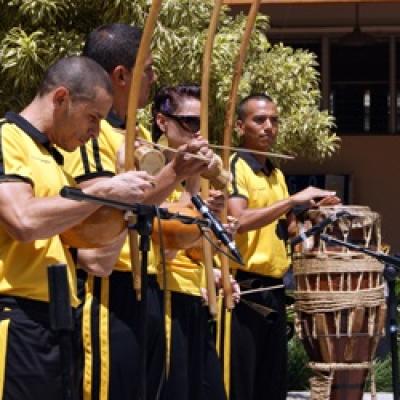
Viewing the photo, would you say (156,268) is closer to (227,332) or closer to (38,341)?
(38,341)

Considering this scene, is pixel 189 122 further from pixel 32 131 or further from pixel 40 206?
pixel 40 206

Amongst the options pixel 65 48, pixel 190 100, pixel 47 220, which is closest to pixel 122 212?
pixel 47 220

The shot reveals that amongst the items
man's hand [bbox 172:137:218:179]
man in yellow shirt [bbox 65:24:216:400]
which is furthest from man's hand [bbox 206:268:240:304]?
man's hand [bbox 172:137:218:179]

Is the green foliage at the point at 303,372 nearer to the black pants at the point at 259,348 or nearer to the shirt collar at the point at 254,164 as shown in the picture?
the black pants at the point at 259,348

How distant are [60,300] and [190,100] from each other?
2.35 m

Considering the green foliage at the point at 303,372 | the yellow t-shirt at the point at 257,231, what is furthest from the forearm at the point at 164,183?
the green foliage at the point at 303,372

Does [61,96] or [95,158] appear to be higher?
[61,96]

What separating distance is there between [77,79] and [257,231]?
278 cm

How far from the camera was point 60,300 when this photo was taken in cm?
314

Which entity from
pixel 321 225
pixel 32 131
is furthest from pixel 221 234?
pixel 321 225

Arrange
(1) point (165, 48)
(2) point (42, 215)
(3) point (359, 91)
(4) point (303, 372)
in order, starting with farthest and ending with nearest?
(3) point (359, 91) < (4) point (303, 372) < (1) point (165, 48) < (2) point (42, 215)

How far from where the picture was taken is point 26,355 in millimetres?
3803

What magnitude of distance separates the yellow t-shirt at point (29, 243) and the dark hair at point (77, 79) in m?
0.17

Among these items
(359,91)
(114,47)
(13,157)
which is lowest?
(13,157)
